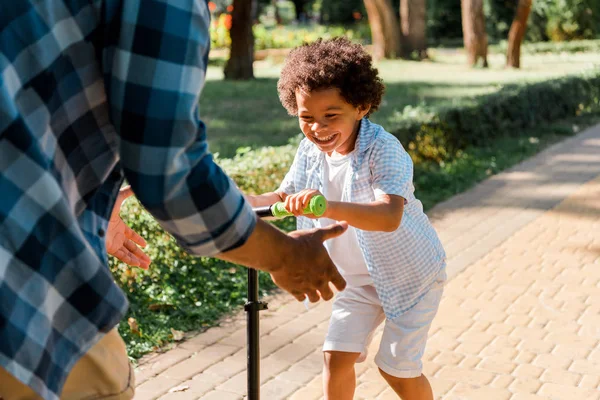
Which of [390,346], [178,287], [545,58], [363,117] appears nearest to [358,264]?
[390,346]

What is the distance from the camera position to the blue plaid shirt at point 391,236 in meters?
2.95

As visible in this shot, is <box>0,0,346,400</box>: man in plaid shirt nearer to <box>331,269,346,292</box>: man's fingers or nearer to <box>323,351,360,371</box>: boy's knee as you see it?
<box>331,269,346,292</box>: man's fingers

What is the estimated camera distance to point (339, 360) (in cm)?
315

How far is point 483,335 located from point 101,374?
11.5 feet

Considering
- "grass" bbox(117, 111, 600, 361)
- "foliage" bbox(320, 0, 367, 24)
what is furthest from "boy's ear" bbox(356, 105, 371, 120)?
"foliage" bbox(320, 0, 367, 24)

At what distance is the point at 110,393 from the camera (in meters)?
1.79

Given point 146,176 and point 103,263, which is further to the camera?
point 103,263

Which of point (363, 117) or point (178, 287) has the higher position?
point (363, 117)

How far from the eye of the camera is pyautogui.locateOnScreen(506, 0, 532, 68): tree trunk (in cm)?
1912

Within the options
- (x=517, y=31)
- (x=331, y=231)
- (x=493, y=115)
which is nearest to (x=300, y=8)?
(x=517, y=31)

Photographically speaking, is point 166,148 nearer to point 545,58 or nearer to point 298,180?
point 298,180

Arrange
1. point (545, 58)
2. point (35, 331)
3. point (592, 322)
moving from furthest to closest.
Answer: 1. point (545, 58)
2. point (592, 322)
3. point (35, 331)

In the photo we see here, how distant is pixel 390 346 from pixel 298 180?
2.22ft

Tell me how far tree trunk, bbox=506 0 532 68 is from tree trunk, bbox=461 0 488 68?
814 millimetres
